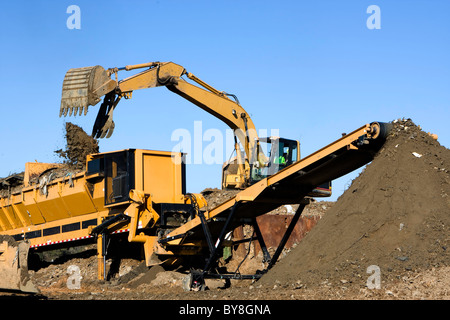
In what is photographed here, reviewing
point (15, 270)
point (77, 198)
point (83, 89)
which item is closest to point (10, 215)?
point (77, 198)

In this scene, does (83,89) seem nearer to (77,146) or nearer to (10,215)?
(77,146)

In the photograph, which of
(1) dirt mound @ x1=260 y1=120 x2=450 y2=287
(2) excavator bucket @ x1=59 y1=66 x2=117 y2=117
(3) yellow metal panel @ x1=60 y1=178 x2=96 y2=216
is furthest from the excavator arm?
(1) dirt mound @ x1=260 y1=120 x2=450 y2=287

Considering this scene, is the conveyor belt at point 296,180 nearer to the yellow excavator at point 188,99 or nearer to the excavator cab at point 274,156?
the yellow excavator at point 188,99

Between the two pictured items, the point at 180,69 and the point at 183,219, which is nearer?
the point at 183,219

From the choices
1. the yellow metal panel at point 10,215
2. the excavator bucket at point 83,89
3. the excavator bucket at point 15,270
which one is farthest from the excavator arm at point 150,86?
the excavator bucket at point 15,270

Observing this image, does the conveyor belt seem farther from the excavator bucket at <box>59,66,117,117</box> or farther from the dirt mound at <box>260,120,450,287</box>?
the excavator bucket at <box>59,66,117,117</box>

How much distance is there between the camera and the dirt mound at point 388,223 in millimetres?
7656

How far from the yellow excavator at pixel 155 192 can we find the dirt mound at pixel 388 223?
1.64 ft

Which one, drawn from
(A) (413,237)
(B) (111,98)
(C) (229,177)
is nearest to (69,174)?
(B) (111,98)

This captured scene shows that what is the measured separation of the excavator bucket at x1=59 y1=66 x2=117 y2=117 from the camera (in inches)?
542

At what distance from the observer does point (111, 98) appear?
14.4m
